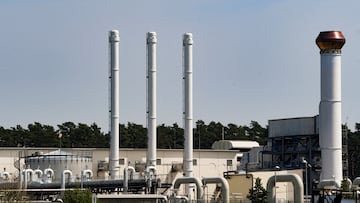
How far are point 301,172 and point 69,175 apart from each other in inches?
884

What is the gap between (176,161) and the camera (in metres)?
104

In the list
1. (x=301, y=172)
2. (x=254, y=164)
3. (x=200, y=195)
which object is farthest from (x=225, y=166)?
(x=200, y=195)

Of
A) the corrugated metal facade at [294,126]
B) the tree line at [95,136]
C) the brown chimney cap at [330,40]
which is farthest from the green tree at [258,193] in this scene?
the tree line at [95,136]

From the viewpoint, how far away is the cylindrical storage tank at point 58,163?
95.8m

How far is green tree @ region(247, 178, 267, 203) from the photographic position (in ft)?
239

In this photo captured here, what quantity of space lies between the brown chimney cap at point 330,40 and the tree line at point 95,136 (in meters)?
73.6

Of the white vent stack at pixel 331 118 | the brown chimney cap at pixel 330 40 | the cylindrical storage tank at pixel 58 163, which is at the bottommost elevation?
the cylindrical storage tank at pixel 58 163

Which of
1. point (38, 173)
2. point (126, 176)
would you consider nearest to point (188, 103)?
point (126, 176)

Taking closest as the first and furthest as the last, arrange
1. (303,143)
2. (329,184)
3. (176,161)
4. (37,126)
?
(329,184), (303,143), (176,161), (37,126)

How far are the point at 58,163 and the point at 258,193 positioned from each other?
2903cm

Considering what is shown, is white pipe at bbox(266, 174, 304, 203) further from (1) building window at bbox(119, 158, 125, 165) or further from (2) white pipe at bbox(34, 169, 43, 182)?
(1) building window at bbox(119, 158, 125, 165)

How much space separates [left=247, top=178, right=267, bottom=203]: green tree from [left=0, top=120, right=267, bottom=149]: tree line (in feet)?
256

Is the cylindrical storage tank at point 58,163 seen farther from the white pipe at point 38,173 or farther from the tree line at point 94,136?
the tree line at point 94,136

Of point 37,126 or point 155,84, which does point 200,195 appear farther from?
point 37,126
